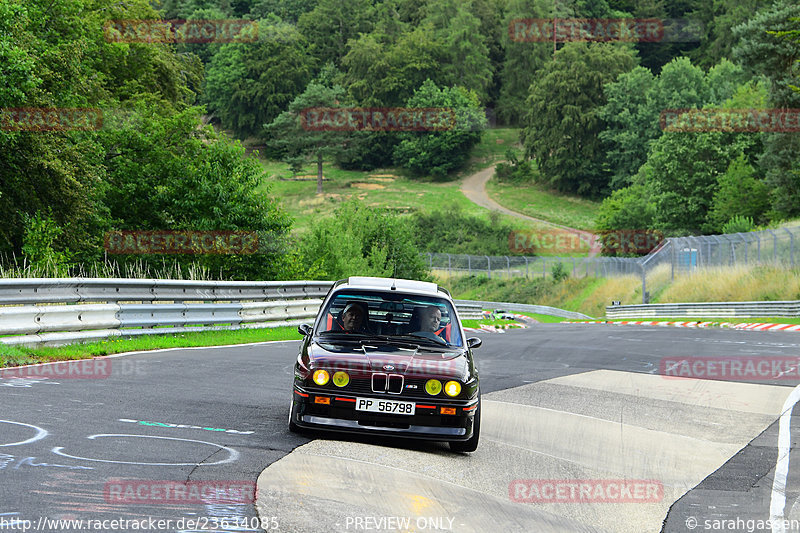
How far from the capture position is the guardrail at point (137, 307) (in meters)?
13.2

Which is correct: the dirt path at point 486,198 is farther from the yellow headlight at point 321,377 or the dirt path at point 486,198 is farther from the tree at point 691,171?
the yellow headlight at point 321,377

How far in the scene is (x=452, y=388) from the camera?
320 inches

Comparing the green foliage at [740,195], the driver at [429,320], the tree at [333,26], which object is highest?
the tree at [333,26]

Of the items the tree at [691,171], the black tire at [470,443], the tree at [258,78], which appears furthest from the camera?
the tree at [258,78]

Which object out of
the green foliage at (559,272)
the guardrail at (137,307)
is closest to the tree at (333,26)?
the green foliage at (559,272)

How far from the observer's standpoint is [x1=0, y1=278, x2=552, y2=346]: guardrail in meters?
13.2

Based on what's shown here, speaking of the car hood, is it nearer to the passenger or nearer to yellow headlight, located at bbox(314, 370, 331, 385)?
yellow headlight, located at bbox(314, 370, 331, 385)

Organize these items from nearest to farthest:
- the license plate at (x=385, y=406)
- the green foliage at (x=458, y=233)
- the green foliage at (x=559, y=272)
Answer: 1. the license plate at (x=385, y=406)
2. the green foliage at (x=559, y=272)
3. the green foliage at (x=458, y=233)

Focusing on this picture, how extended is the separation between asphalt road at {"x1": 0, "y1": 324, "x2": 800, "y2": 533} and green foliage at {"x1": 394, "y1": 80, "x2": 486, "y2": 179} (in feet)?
398

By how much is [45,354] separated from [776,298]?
33612 mm

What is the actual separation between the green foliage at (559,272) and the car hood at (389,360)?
62560 millimetres

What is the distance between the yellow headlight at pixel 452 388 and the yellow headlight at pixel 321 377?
1.02 metres

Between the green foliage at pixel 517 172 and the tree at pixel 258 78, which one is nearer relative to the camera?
the green foliage at pixel 517 172

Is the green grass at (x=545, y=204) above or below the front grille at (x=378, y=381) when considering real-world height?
below
